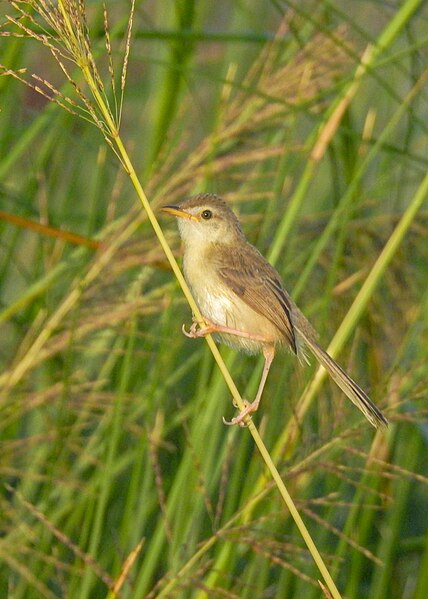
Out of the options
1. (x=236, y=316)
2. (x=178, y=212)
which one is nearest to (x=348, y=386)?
(x=236, y=316)

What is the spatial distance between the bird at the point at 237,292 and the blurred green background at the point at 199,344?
0.09 m

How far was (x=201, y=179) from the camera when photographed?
3684 mm

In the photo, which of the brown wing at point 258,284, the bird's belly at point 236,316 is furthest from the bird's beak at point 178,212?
the bird's belly at point 236,316

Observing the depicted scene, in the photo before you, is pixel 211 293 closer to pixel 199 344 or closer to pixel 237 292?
pixel 237 292

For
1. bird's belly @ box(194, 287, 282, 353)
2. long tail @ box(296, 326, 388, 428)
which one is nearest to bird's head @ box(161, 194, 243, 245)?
bird's belly @ box(194, 287, 282, 353)

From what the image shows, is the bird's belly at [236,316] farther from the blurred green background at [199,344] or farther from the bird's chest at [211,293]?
the blurred green background at [199,344]

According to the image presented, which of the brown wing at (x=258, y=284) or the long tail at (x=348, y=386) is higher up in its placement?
the brown wing at (x=258, y=284)

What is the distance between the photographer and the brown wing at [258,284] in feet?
10.5

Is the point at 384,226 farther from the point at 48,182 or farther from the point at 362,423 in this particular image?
the point at 362,423

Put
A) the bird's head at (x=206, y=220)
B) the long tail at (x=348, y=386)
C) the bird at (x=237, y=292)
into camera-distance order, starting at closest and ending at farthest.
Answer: the long tail at (x=348, y=386) → the bird at (x=237, y=292) → the bird's head at (x=206, y=220)

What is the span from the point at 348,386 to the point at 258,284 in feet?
1.96

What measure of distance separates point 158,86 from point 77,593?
2028 millimetres

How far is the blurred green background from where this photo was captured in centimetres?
317

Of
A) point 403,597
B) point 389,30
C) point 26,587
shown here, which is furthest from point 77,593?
point 389,30
